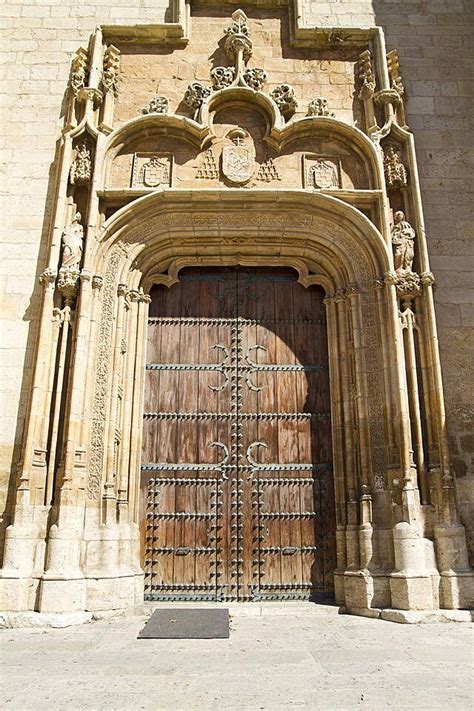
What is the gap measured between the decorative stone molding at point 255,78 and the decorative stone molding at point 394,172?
1876 mm

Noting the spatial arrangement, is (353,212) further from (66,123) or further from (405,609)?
(405,609)

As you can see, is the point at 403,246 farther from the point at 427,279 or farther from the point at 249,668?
the point at 249,668

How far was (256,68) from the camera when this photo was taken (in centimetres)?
728

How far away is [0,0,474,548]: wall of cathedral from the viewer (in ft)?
20.4

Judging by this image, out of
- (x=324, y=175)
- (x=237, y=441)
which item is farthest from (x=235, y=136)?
(x=237, y=441)

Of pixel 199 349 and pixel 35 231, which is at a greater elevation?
pixel 35 231

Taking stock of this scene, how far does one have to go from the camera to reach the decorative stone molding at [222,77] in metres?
7.16

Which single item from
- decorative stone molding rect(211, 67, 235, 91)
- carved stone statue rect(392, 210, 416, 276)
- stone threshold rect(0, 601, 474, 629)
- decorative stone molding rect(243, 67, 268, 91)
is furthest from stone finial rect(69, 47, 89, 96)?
stone threshold rect(0, 601, 474, 629)

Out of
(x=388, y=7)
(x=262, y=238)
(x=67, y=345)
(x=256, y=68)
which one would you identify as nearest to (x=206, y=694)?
(x=67, y=345)

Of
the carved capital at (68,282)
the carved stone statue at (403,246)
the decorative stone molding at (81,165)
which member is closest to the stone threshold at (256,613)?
the carved capital at (68,282)

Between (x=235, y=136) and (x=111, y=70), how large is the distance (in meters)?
1.82

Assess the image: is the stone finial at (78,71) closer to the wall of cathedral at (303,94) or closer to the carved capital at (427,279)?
the wall of cathedral at (303,94)

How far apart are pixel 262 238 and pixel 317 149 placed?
1358mm

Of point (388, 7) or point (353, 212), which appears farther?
point (388, 7)
